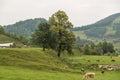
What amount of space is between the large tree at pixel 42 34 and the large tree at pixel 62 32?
4252 millimetres

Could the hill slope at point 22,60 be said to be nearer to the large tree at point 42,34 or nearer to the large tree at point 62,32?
the large tree at point 42,34

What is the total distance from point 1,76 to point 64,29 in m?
54.6

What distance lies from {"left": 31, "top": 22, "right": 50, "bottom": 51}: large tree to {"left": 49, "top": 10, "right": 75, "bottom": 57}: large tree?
425 centimetres

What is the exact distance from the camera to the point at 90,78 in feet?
193

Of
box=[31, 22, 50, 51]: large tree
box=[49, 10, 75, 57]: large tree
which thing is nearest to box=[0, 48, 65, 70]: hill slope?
box=[31, 22, 50, 51]: large tree

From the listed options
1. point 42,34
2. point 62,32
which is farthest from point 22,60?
point 62,32

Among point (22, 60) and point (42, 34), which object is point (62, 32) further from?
point (22, 60)

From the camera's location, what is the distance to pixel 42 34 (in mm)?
94062

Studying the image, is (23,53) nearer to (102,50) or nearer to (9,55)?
(9,55)

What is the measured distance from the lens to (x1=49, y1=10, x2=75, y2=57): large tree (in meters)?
99.1

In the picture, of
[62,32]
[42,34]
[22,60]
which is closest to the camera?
[22,60]

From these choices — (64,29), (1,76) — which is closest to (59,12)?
(64,29)

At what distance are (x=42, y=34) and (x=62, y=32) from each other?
29.2 ft

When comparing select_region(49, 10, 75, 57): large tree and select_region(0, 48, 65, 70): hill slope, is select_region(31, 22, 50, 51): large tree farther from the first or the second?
select_region(0, 48, 65, 70): hill slope
